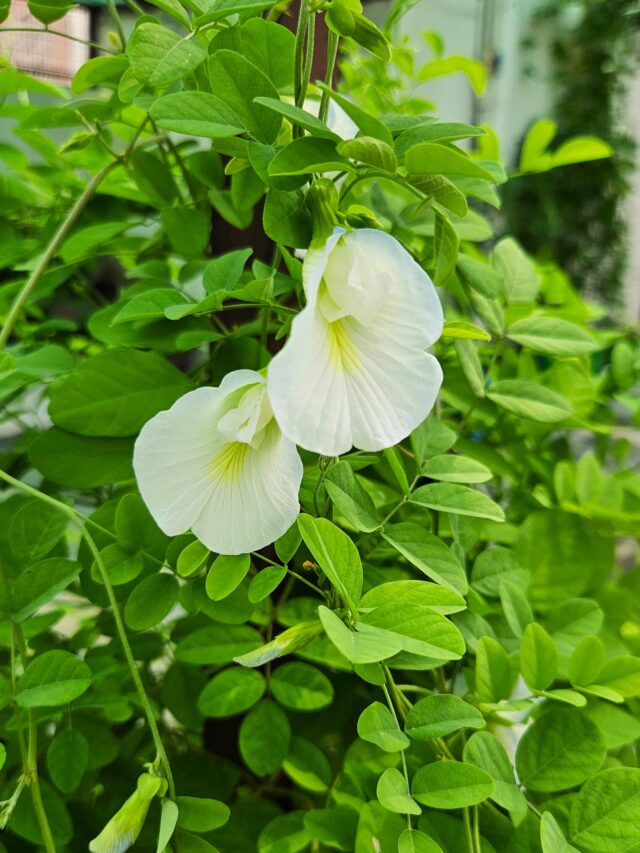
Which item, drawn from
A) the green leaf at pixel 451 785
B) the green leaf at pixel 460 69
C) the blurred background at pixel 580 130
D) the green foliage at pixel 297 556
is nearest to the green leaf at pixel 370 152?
the green foliage at pixel 297 556

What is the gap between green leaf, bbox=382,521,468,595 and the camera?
0.30 meters

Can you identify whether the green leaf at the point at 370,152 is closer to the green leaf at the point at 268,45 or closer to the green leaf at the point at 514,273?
the green leaf at the point at 268,45

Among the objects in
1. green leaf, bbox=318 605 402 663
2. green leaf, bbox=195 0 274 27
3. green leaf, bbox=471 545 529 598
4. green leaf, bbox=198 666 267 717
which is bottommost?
green leaf, bbox=198 666 267 717

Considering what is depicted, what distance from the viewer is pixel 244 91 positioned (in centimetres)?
27

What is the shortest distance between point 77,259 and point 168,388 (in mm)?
141

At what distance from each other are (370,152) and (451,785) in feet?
0.72

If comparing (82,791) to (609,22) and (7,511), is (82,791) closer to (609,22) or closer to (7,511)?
(7,511)

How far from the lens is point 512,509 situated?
493 mm

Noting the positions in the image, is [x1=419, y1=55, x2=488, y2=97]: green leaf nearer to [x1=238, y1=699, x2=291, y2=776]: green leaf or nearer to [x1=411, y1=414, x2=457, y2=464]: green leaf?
[x1=411, y1=414, x2=457, y2=464]: green leaf

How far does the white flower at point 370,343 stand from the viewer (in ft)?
0.76

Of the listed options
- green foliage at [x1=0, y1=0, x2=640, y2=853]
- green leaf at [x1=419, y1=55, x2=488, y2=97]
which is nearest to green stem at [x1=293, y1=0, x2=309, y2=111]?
green foliage at [x1=0, y1=0, x2=640, y2=853]

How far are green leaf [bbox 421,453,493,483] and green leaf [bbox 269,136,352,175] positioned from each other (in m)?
0.14

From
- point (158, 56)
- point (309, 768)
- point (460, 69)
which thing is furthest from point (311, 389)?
point (460, 69)

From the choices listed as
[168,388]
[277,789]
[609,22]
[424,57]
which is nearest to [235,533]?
[168,388]
